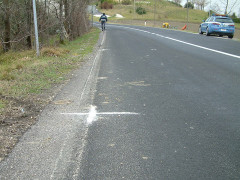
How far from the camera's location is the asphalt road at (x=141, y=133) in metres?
2.98

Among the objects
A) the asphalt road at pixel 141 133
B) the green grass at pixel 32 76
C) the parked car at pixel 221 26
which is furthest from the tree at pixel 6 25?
the parked car at pixel 221 26

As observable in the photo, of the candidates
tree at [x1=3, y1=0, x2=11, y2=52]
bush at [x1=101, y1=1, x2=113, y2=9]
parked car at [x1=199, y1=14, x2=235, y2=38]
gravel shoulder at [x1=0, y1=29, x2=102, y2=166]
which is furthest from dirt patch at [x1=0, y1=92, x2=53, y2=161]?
bush at [x1=101, y1=1, x2=113, y2=9]

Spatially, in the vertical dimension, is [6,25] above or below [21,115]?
above

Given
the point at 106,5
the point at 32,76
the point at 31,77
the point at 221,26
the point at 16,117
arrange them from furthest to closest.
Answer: the point at 106,5 < the point at 221,26 < the point at 32,76 < the point at 31,77 < the point at 16,117

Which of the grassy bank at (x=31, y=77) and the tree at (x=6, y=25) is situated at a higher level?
the tree at (x=6, y=25)

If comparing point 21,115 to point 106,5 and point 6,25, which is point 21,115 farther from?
point 106,5

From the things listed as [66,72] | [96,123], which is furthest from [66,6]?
[96,123]

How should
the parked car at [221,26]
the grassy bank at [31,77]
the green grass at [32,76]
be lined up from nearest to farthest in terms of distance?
the grassy bank at [31,77] < the green grass at [32,76] < the parked car at [221,26]

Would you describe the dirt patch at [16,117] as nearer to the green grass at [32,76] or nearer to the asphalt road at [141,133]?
the asphalt road at [141,133]

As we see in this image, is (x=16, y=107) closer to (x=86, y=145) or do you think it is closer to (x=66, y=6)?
(x=86, y=145)

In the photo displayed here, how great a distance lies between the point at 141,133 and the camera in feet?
12.7

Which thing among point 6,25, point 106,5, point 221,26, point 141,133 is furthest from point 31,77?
point 106,5

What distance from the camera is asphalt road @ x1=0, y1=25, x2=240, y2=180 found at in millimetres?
2979

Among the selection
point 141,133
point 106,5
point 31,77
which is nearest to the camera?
point 141,133
